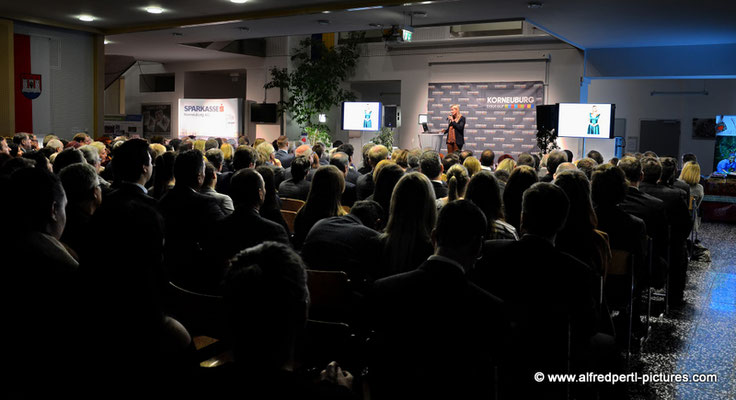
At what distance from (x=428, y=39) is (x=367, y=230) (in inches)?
491

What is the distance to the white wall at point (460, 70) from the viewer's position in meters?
13.4

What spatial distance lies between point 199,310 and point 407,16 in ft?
24.7

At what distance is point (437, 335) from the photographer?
74.4 inches

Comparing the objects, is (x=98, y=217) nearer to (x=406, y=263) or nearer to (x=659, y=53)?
(x=406, y=263)

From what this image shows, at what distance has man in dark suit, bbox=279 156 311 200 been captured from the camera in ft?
18.5

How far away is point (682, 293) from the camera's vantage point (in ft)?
18.0

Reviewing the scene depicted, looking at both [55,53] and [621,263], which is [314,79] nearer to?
[55,53]

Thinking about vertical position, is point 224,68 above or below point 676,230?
above

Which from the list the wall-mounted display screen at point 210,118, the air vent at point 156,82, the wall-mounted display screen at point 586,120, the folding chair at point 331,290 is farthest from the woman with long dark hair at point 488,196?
the air vent at point 156,82

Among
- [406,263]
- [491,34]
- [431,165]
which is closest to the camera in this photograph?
[406,263]

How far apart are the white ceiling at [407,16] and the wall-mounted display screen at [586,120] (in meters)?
1.30

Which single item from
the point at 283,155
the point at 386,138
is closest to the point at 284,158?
the point at 283,155

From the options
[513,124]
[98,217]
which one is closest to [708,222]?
→ [513,124]

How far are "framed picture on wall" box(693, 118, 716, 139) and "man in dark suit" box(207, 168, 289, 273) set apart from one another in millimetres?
16704
